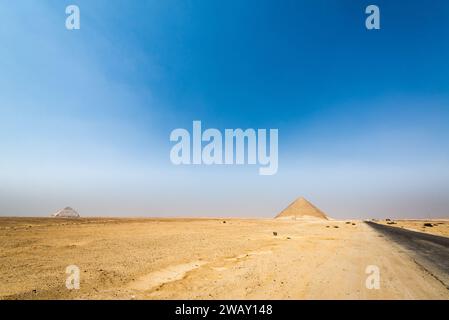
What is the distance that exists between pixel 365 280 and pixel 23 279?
10853 millimetres

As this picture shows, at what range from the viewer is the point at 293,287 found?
801cm

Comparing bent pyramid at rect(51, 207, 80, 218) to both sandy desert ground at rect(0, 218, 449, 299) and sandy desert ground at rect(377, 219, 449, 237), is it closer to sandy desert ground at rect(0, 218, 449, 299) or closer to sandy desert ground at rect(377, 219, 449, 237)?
sandy desert ground at rect(377, 219, 449, 237)

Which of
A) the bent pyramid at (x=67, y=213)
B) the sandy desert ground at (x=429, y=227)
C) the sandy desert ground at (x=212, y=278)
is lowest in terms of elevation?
the bent pyramid at (x=67, y=213)

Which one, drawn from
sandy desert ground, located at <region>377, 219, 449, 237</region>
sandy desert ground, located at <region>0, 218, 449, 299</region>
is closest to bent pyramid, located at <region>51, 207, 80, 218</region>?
sandy desert ground, located at <region>377, 219, 449, 237</region>

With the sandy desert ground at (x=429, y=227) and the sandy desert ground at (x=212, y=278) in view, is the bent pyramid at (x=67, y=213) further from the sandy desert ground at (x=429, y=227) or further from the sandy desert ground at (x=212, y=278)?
the sandy desert ground at (x=212, y=278)

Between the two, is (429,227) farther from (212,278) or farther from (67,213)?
(67,213)

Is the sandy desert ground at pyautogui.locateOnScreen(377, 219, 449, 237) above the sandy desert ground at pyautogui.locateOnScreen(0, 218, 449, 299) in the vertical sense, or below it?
below

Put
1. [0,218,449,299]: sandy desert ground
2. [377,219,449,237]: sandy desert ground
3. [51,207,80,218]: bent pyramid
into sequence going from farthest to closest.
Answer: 1. [51,207,80,218]: bent pyramid
2. [377,219,449,237]: sandy desert ground
3. [0,218,449,299]: sandy desert ground

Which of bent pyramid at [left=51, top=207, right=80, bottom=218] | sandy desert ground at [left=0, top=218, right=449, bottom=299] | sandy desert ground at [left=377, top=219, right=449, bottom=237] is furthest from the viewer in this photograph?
bent pyramid at [left=51, top=207, right=80, bottom=218]

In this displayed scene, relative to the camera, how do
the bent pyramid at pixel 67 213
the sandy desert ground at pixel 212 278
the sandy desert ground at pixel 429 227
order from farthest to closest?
1. the bent pyramid at pixel 67 213
2. the sandy desert ground at pixel 429 227
3. the sandy desert ground at pixel 212 278

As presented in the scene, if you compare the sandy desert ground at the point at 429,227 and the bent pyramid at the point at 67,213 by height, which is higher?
the sandy desert ground at the point at 429,227

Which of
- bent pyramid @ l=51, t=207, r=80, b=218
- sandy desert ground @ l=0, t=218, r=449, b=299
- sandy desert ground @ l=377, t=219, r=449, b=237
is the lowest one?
bent pyramid @ l=51, t=207, r=80, b=218

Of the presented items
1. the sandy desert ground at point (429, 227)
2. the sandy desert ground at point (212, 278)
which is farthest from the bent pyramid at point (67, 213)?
the sandy desert ground at point (212, 278)
